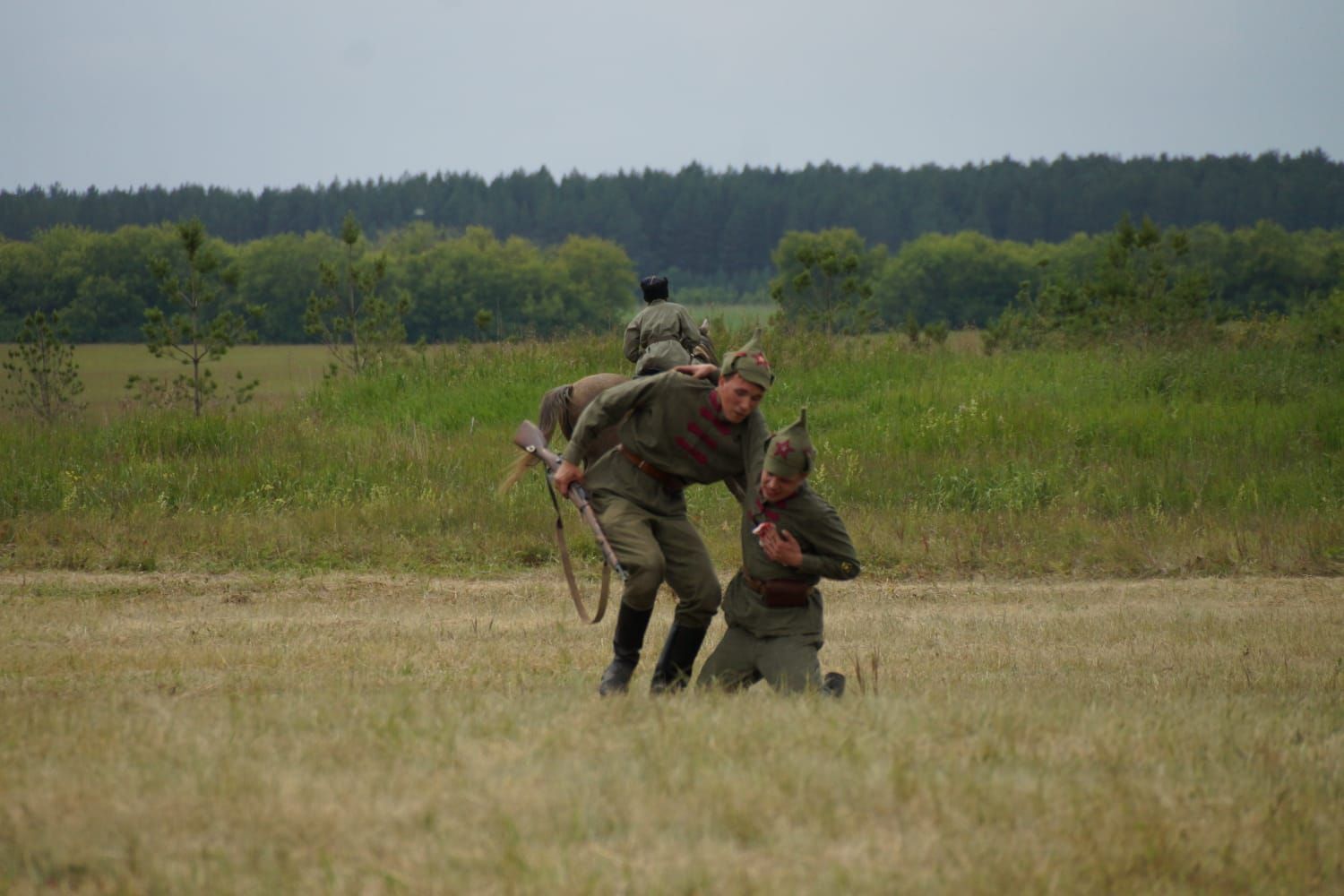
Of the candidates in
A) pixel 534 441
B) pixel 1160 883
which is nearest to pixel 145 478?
pixel 534 441

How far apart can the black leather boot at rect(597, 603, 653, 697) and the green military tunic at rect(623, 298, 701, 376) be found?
319 cm

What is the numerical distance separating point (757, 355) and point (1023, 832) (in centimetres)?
308

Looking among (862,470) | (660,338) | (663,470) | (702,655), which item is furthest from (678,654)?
(862,470)

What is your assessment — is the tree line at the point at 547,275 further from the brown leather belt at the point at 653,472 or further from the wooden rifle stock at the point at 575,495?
the brown leather belt at the point at 653,472

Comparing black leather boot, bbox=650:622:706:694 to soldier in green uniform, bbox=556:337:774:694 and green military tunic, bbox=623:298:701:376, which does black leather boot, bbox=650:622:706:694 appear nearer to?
soldier in green uniform, bbox=556:337:774:694

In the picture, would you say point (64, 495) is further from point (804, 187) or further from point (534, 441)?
point (804, 187)

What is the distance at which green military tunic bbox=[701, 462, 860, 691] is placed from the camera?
254 inches

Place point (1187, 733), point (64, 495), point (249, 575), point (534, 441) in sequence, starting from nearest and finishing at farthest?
point (1187, 733), point (534, 441), point (249, 575), point (64, 495)

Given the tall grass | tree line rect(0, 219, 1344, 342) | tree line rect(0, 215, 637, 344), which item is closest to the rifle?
the tall grass

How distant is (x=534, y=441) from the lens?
7.72 meters

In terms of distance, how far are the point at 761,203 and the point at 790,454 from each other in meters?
113

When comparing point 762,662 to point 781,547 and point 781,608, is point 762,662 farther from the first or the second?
point 781,547

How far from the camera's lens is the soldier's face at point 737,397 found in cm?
655

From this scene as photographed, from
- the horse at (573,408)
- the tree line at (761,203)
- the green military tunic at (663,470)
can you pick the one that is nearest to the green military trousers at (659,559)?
the green military tunic at (663,470)
